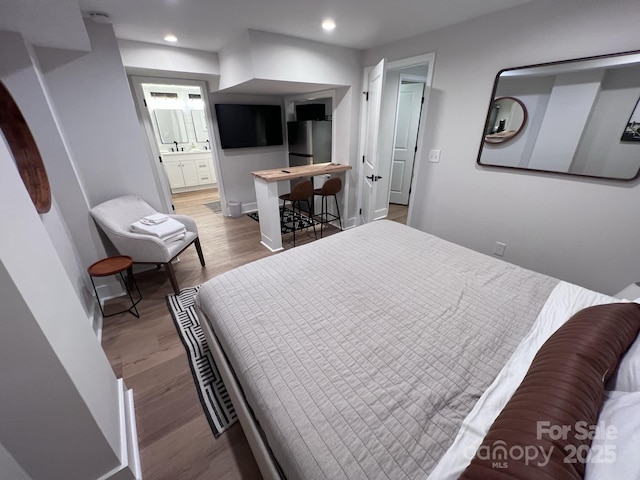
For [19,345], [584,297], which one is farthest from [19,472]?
[584,297]

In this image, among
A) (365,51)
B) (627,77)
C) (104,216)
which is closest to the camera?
(627,77)

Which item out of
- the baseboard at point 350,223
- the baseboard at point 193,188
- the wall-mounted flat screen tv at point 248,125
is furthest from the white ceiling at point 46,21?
the baseboard at point 193,188

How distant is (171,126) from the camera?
5.71 metres

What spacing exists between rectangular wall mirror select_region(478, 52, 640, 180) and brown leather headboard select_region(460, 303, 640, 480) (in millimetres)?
1535

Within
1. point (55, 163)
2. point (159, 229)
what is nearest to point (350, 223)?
point (159, 229)

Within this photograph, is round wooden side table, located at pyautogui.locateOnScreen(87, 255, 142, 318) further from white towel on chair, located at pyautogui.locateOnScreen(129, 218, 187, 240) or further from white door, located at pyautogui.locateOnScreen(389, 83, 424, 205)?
white door, located at pyautogui.locateOnScreen(389, 83, 424, 205)

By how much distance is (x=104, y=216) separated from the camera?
6.88 feet

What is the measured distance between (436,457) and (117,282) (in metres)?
2.83

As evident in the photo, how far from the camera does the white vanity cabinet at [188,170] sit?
17.9 feet

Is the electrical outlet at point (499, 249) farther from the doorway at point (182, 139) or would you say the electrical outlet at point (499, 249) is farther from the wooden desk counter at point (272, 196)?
the doorway at point (182, 139)

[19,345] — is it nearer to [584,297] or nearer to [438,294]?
[438,294]

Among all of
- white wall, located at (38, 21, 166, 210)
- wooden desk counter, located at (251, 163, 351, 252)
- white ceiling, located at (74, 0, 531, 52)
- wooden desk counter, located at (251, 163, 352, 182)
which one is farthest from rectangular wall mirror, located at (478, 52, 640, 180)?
white wall, located at (38, 21, 166, 210)

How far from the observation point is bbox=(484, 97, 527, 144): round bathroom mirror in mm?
2059

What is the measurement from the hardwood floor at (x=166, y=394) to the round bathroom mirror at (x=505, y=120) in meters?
2.88
